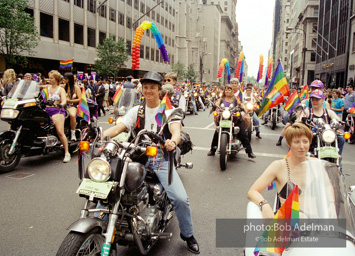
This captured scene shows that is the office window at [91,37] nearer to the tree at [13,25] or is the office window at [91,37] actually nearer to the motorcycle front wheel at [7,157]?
the tree at [13,25]

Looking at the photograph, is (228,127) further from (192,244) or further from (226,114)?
(192,244)

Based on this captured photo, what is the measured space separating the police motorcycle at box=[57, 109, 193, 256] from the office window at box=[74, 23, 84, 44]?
119 ft

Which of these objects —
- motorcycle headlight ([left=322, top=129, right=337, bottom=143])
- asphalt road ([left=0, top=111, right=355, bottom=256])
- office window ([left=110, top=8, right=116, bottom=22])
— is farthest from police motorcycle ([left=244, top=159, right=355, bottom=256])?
office window ([left=110, top=8, right=116, bottom=22])

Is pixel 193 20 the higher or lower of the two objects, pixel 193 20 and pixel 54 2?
the higher

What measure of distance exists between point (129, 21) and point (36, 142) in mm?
46148

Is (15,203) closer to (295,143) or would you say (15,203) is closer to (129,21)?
(295,143)

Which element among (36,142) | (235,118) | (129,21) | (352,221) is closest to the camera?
(352,221)

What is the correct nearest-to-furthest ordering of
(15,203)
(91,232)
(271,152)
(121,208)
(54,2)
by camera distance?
1. (91,232)
2. (121,208)
3. (15,203)
4. (271,152)
5. (54,2)

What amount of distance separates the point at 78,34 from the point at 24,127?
32.7 m

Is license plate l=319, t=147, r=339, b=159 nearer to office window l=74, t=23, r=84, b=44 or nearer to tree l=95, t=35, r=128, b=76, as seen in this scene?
tree l=95, t=35, r=128, b=76

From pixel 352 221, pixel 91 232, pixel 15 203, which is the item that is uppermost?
pixel 352 221

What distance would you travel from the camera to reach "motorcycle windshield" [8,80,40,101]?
676 centimetres

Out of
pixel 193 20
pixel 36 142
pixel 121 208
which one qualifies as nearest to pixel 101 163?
pixel 121 208

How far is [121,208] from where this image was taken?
280 centimetres
